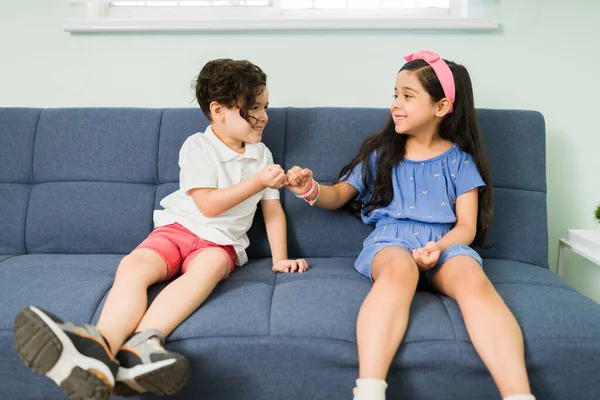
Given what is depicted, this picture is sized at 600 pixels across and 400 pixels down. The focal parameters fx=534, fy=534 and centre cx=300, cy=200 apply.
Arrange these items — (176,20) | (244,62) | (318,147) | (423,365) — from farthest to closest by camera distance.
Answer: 1. (176,20)
2. (318,147)
3. (244,62)
4. (423,365)

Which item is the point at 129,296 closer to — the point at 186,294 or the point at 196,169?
the point at 186,294

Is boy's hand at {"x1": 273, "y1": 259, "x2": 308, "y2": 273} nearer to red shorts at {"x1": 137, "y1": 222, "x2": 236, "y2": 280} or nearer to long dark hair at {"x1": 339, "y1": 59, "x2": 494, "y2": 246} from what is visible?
red shorts at {"x1": 137, "y1": 222, "x2": 236, "y2": 280}

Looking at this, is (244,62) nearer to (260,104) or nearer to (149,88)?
(260,104)

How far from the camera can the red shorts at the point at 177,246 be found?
161cm

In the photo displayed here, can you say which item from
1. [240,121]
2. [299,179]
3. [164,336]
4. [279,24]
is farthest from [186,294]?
[279,24]

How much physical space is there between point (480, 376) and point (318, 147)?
960 mm

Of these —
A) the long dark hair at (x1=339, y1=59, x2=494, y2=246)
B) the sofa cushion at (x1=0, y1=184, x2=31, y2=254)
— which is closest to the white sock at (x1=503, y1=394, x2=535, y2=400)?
the long dark hair at (x1=339, y1=59, x2=494, y2=246)

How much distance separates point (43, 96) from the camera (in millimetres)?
2295

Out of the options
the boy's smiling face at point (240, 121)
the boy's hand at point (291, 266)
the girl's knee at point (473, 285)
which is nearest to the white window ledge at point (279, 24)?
the boy's smiling face at point (240, 121)

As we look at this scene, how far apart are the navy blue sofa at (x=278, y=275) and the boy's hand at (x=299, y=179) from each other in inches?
8.6

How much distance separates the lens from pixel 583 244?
1.93 meters

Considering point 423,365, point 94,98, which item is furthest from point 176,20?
point 423,365

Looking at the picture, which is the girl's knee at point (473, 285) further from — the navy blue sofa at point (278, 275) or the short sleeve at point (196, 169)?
the short sleeve at point (196, 169)

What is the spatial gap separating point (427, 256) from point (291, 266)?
437 mm
